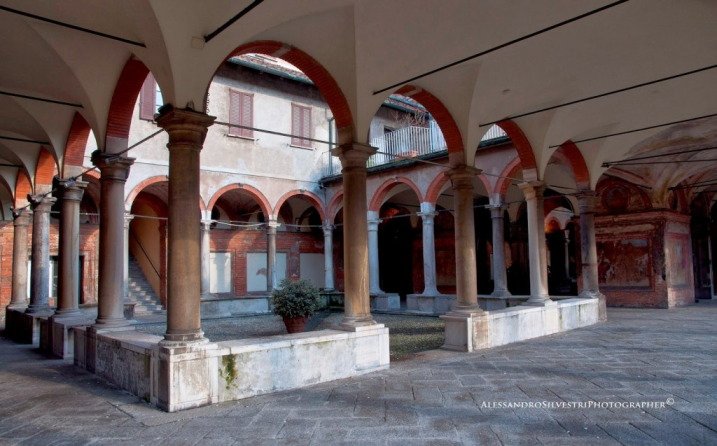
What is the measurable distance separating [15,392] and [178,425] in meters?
2.79

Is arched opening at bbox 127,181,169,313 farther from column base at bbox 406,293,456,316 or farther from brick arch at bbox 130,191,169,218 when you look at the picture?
column base at bbox 406,293,456,316

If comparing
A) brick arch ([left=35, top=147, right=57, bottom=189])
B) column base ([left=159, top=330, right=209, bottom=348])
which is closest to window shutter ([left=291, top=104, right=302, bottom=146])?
brick arch ([left=35, top=147, right=57, bottom=189])

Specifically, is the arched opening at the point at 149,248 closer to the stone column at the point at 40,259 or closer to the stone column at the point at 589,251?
the stone column at the point at 40,259

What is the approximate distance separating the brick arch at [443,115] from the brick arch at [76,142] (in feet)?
17.2

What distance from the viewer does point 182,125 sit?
539cm

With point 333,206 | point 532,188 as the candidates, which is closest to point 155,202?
point 333,206

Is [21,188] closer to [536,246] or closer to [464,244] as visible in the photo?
[464,244]

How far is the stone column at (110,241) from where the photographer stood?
7.17 meters

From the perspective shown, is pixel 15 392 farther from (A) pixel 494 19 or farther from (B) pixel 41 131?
(A) pixel 494 19

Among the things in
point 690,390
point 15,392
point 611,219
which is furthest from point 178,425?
point 611,219

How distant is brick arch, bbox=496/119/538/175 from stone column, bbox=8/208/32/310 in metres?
11.1

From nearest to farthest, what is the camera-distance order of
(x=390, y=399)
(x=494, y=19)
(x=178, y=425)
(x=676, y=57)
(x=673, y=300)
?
(x=178, y=425)
(x=390, y=399)
(x=494, y=19)
(x=676, y=57)
(x=673, y=300)

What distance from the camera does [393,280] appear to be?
22.8 meters

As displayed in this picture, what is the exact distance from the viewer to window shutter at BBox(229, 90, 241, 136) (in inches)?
670
